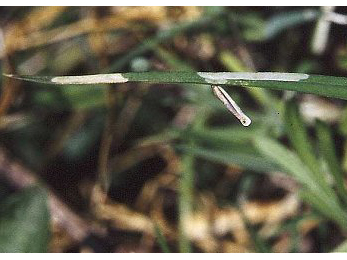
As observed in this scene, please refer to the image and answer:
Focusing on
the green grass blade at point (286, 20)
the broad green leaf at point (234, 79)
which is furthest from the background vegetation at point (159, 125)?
the broad green leaf at point (234, 79)

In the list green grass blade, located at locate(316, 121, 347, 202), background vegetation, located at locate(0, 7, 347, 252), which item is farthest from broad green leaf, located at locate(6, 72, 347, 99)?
background vegetation, located at locate(0, 7, 347, 252)

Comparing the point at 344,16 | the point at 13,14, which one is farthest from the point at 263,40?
the point at 13,14

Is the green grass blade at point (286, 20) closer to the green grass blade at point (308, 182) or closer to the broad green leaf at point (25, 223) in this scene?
the green grass blade at point (308, 182)

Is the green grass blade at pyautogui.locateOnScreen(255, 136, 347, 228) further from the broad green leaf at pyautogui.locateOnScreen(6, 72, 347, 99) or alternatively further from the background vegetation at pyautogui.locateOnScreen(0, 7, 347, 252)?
the broad green leaf at pyautogui.locateOnScreen(6, 72, 347, 99)

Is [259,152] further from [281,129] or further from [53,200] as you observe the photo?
[53,200]

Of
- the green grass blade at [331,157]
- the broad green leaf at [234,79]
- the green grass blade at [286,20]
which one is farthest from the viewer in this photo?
the green grass blade at [286,20]

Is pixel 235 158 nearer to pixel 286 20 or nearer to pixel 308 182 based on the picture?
pixel 308 182

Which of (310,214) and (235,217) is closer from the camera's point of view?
(310,214)
